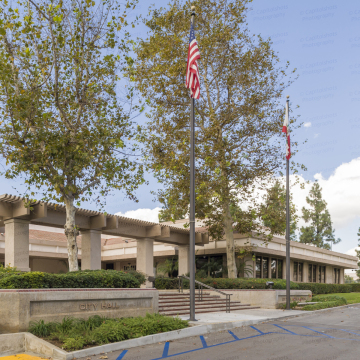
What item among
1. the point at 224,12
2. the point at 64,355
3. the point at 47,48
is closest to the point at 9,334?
the point at 64,355

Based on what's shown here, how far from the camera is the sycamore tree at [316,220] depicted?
5503cm

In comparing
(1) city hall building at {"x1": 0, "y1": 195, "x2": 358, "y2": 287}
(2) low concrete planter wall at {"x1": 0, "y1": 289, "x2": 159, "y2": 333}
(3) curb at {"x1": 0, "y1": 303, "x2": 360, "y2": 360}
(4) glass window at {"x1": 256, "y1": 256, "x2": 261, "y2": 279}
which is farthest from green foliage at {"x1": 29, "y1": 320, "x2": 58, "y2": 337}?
(4) glass window at {"x1": 256, "y1": 256, "x2": 261, "y2": 279}

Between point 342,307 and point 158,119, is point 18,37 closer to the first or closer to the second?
point 158,119

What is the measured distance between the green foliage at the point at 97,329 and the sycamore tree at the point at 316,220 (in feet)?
152

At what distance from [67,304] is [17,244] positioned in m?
8.84

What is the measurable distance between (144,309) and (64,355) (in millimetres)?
5358

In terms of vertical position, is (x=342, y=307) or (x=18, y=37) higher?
(x=18, y=37)

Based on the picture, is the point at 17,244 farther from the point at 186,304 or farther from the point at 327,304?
the point at 327,304

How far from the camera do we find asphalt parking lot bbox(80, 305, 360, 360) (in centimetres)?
945

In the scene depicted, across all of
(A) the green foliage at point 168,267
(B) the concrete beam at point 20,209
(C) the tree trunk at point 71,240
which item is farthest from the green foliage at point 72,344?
(A) the green foliage at point 168,267

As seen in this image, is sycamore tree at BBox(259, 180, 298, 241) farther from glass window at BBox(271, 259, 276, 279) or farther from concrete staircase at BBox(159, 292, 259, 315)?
glass window at BBox(271, 259, 276, 279)

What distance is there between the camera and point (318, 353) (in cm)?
970

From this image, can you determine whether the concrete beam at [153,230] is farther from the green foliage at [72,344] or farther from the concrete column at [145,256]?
the green foliage at [72,344]

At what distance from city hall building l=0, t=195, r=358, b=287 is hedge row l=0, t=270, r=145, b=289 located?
5.49 m
